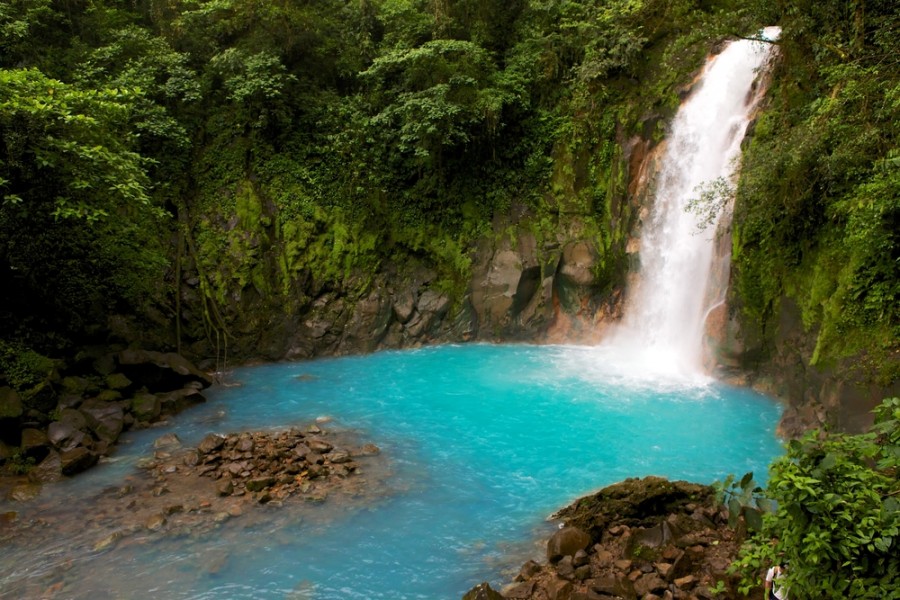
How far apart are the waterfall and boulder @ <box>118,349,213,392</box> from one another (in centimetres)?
1063

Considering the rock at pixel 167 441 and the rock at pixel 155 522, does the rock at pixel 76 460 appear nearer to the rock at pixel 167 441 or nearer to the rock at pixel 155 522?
the rock at pixel 167 441

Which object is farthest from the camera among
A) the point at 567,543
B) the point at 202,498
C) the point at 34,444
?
the point at 34,444

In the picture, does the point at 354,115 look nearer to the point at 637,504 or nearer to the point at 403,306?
the point at 403,306

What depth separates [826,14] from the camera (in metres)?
9.95

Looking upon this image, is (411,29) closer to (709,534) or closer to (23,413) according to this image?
(23,413)

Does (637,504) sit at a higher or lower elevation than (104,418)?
higher

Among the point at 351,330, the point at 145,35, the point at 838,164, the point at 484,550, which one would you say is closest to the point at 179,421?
the point at 351,330

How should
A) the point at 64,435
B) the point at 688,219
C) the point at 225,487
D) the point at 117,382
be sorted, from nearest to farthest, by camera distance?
the point at 225,487, the point at 64,435, the point at 117,382, the point at 688,219

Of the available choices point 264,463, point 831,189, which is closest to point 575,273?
point 831,189

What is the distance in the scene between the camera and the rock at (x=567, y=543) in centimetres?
632

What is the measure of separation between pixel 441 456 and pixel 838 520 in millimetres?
6711

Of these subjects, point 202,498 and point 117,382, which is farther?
point 117,382

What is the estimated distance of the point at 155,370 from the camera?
1172 cm

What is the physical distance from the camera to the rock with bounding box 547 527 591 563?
20.7 ft
